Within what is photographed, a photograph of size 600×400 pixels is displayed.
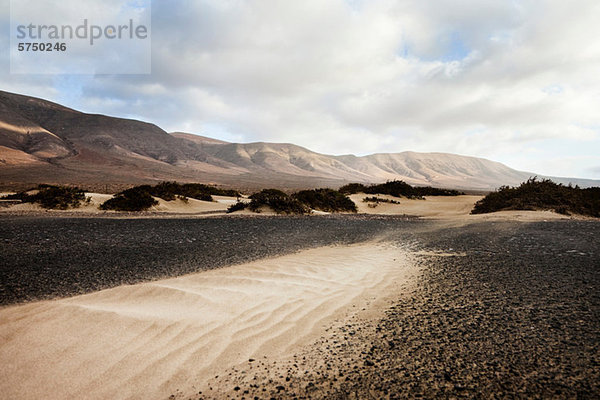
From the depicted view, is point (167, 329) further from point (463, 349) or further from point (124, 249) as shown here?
point (124, 249)

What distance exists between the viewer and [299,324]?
249 cm

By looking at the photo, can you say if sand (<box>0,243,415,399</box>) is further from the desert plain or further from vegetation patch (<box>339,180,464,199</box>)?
vegetation patch (<box>339,180,464,199</box>)

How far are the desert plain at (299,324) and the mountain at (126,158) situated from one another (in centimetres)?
3468

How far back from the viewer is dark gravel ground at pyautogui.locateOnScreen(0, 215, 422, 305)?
3.42 m

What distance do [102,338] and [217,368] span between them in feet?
3.16

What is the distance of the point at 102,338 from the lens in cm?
212

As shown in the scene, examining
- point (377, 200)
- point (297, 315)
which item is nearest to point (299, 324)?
point (297, 315)

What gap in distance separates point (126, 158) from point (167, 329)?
109020 mm

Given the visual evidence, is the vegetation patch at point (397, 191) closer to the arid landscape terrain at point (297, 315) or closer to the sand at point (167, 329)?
the arid landscape terrain at point (297, 315)

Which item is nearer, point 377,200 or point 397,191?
point 377,200

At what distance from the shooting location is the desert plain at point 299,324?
1616 millimetres

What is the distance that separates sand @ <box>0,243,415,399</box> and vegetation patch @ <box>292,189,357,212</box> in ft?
40.7

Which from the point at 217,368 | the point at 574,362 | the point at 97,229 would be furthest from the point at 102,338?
the point at 97,229

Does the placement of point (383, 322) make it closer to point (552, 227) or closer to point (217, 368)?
point (217, 368)
